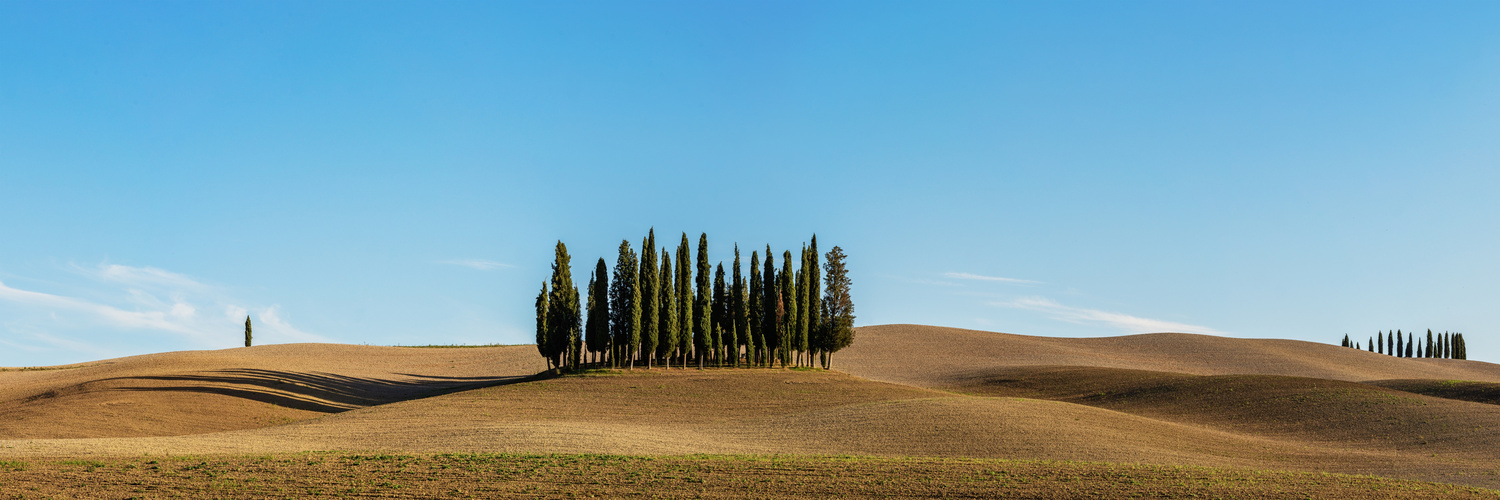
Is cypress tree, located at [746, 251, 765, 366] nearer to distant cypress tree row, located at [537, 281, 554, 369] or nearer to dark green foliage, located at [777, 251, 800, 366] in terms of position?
dark green foliage, located at [777, 251, 800, 366]

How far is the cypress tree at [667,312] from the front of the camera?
5472 centimetres

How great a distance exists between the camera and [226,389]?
1850 inches

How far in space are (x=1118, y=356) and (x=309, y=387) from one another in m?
63.9

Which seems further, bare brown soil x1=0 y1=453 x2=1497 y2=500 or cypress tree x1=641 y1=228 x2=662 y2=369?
cypress tree x1=641 y1=228 x2=662 y2=369

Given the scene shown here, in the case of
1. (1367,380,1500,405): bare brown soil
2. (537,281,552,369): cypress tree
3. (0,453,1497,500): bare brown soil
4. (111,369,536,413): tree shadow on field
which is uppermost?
(537,281,552,369): cypress tree

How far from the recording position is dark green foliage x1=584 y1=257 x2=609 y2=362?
179ft

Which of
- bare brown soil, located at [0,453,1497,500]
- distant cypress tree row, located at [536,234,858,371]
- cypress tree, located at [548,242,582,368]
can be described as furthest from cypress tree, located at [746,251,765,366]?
bare brown soil, located at [0,453,1497,500]

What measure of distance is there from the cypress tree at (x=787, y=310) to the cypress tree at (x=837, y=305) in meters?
2.45

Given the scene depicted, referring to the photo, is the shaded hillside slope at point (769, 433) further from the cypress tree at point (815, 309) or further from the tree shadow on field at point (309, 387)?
the cypress tree at point (815, 309)

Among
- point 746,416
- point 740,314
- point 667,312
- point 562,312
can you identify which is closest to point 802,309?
point 740,314

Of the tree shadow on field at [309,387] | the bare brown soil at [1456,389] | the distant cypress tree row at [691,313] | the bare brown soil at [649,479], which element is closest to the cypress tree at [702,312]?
the distant cypress tree row at [691,313]

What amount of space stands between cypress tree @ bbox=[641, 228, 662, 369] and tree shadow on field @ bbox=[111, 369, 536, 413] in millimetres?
9635

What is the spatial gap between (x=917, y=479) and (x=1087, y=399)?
33883 millimetres

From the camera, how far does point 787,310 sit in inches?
2359
